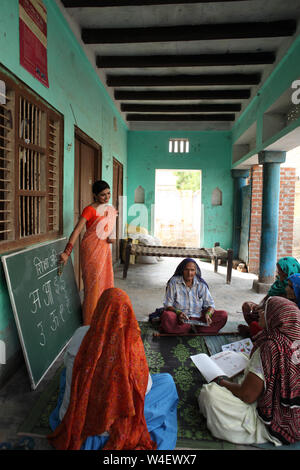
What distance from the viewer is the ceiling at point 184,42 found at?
393 centimetres

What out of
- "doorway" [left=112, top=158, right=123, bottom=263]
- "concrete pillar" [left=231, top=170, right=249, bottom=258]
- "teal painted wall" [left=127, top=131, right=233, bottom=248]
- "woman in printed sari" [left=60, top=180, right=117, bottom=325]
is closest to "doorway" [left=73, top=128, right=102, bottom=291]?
"woman in printed sari" [left=60, top=180, right=117, bottom=325]

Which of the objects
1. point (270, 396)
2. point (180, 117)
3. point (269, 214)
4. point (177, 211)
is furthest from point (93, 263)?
point (177, 211)

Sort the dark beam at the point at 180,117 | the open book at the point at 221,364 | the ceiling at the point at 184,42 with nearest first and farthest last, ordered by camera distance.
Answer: the open book at the point at 221,364, the ceiling at the point at 184,42, the dark beam at the point at 180,117

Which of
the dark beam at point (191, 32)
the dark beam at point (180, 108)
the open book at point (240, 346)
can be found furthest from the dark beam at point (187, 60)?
the open book at point (240, 346)

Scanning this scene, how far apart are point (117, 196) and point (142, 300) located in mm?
3817

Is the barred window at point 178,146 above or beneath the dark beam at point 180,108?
beneath

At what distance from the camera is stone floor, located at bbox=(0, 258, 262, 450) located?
215 cm

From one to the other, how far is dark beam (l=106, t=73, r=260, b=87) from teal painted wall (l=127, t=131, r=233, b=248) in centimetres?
316

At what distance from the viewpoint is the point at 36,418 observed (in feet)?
7.02

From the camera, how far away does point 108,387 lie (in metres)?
1.68

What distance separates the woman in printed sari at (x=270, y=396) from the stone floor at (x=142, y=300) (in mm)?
166

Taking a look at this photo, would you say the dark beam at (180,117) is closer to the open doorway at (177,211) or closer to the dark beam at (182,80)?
the dark beam at (182,80)

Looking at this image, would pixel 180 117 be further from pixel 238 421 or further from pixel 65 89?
pixel 238 421

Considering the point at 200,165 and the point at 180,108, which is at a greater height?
the point at 180,108
